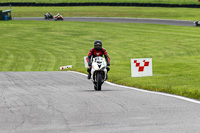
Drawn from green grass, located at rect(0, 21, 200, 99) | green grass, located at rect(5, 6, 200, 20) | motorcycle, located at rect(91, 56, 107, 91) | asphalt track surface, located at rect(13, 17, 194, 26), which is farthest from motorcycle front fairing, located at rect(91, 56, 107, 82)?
green grass, located at rect(5, 6, 200, 20)

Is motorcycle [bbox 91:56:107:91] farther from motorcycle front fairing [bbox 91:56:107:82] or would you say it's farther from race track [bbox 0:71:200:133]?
race track [bbox 0:71:200:133]

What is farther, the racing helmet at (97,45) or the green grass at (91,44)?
the green grass at (91,44)

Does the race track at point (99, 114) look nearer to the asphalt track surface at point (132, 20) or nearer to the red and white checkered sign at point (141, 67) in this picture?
the red and white checkered sign at point (141, 67)

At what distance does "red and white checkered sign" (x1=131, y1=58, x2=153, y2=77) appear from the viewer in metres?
17.0

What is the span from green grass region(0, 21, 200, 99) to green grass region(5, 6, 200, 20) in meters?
8.82

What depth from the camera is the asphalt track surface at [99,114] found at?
7.16 meters

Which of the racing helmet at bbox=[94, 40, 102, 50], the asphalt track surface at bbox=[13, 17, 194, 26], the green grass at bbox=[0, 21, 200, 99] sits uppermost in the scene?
the racing helmet at bbox=[94, 40, 102, 50]

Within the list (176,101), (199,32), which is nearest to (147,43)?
(199,32)

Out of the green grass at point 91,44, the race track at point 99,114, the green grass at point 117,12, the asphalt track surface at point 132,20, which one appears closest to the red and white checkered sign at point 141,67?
the green grass at point 91,44

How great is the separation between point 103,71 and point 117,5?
209 feet

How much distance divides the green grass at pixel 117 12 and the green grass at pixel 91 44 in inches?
347

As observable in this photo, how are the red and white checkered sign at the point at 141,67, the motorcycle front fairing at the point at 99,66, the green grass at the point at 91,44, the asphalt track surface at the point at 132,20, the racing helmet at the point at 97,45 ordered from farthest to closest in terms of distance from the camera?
the asphalt track surface at the point at 132,20 → the green grass at the point at 91,44 → the red and white checkered sign at the point at 141,67 → the racing helmet at the point at 97,45 → the motorcycle front fairing at the point at 99,66

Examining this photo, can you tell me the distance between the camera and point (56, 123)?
7.61m

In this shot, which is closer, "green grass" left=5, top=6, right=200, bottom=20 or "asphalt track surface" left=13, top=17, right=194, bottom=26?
"asphalt track surface" left=13, top=17, right=194, bottom=26
